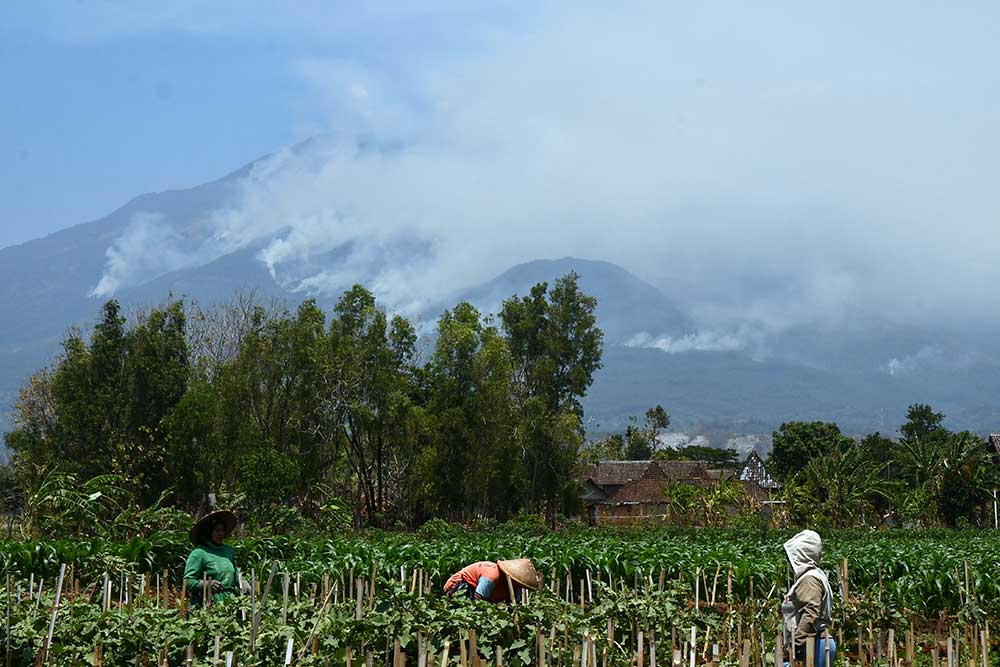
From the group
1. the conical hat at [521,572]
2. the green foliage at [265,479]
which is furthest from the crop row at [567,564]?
the green foliage at [265,479]

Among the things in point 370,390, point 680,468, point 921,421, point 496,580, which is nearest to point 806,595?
point 496,580

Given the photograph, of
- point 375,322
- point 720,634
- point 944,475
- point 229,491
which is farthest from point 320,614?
point 944,475

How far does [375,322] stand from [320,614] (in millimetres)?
32477

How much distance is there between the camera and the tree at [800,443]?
198 ft

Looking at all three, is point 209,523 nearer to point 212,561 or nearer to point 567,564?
point 212,561

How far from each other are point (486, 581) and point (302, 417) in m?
31.7

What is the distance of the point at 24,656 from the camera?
7289 millimetres

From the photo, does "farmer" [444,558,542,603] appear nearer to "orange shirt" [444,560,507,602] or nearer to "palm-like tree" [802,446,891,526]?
"orange shirt" [444,560,507,602]

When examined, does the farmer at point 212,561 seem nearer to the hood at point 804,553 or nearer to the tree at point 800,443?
the hood at point 804,553

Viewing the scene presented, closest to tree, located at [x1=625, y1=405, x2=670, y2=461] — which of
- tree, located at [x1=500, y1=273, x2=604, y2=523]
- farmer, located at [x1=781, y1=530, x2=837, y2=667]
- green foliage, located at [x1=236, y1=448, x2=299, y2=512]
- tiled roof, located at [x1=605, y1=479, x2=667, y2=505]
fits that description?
tiled roof, located at [x1=605, y1=479, x2=667, y2=505]

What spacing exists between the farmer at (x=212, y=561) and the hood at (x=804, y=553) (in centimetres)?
462

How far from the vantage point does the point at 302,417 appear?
39.2 metres

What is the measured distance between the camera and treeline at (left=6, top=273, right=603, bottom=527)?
34.8 metres

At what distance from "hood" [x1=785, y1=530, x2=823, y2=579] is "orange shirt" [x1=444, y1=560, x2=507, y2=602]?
2368 mm
